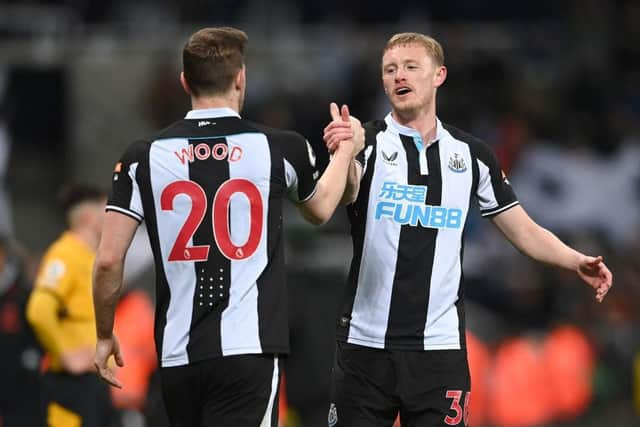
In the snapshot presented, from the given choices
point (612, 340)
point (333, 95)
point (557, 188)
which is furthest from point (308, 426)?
point (333, 95)

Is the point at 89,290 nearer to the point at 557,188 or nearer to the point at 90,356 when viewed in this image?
the point at 90,356

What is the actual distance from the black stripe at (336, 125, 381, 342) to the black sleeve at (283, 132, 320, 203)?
1.71 ft

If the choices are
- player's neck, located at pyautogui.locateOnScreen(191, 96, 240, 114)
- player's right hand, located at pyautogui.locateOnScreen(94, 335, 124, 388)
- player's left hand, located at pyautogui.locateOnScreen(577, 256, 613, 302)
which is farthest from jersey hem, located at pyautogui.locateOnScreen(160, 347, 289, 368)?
player's left hand, located at pyautogui.locateOnScreen(577, 256, 613, 302)

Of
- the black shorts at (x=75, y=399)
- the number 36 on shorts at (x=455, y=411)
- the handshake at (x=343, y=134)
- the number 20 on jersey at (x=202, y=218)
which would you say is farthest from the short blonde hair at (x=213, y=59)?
the black shorts at (x=75, y=399)

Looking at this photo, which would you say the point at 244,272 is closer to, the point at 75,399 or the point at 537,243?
the point at 537,243

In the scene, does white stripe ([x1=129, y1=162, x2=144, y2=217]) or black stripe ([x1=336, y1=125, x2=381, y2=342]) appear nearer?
white stripe ([x1=129, y1=162, x2=144, y2=217])

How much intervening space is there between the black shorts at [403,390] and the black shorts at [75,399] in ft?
7.57

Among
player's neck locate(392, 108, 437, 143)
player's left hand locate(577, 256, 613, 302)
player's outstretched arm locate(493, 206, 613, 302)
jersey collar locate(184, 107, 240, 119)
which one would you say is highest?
jersey collar locate(184, 107, 240, 119)

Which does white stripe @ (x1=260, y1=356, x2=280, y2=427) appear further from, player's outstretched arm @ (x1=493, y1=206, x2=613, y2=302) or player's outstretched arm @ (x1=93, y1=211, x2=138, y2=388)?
player's outstretched arm @ (x1=493, y1=206, x2=613, y2=302)

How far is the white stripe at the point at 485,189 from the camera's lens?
6.54 m

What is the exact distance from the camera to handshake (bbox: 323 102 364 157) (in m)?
6.00

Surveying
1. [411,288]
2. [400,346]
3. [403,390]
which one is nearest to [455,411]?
[403,390]

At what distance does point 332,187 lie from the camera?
5.87 metres

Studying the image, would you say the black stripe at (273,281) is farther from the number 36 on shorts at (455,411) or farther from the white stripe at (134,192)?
the number 36 on shorts at (455,411)
